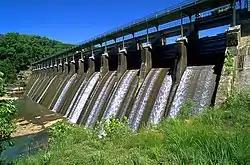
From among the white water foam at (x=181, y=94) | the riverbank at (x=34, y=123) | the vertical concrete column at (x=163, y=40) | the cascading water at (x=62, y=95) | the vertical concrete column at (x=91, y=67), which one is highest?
the vertical concrete column at (x=163, y=40)

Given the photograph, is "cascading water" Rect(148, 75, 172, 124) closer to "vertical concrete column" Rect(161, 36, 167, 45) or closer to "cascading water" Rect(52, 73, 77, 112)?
"vertical concrete column" Rect(161, 36, 167, 45)

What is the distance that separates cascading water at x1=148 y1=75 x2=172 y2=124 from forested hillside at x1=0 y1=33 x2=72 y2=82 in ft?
228

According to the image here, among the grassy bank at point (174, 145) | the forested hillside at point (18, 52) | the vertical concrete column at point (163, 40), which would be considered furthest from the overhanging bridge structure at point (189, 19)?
the forested hillside at point (18, 52)

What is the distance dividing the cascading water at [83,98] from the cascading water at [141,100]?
9.26 m

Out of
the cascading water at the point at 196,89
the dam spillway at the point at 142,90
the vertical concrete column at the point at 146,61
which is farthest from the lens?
the vertical concrete column at the point at 146,61

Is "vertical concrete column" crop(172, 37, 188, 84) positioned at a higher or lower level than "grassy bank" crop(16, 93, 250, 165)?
higher

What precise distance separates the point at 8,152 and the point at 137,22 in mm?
16694

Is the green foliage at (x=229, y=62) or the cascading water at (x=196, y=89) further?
the cascading water at (x=196, y=89)

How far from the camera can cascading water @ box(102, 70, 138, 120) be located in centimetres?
2298

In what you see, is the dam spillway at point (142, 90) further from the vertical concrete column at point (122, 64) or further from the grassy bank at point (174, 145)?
the grassy bank at point (174, 145)

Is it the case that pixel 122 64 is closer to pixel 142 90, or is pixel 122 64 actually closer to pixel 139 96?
pixel 142 90

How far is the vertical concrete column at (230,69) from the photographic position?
46.0ft

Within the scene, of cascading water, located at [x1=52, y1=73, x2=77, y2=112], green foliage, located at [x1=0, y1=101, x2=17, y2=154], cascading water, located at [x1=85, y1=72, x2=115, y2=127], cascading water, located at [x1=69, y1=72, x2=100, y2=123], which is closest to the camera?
green foliage, located at [x1=0, y1=101, x2=17, y2=154]

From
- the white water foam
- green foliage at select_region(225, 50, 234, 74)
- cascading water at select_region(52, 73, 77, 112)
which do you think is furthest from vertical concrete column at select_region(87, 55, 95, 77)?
green foliage at select_region(225, 50, 234, 74)
